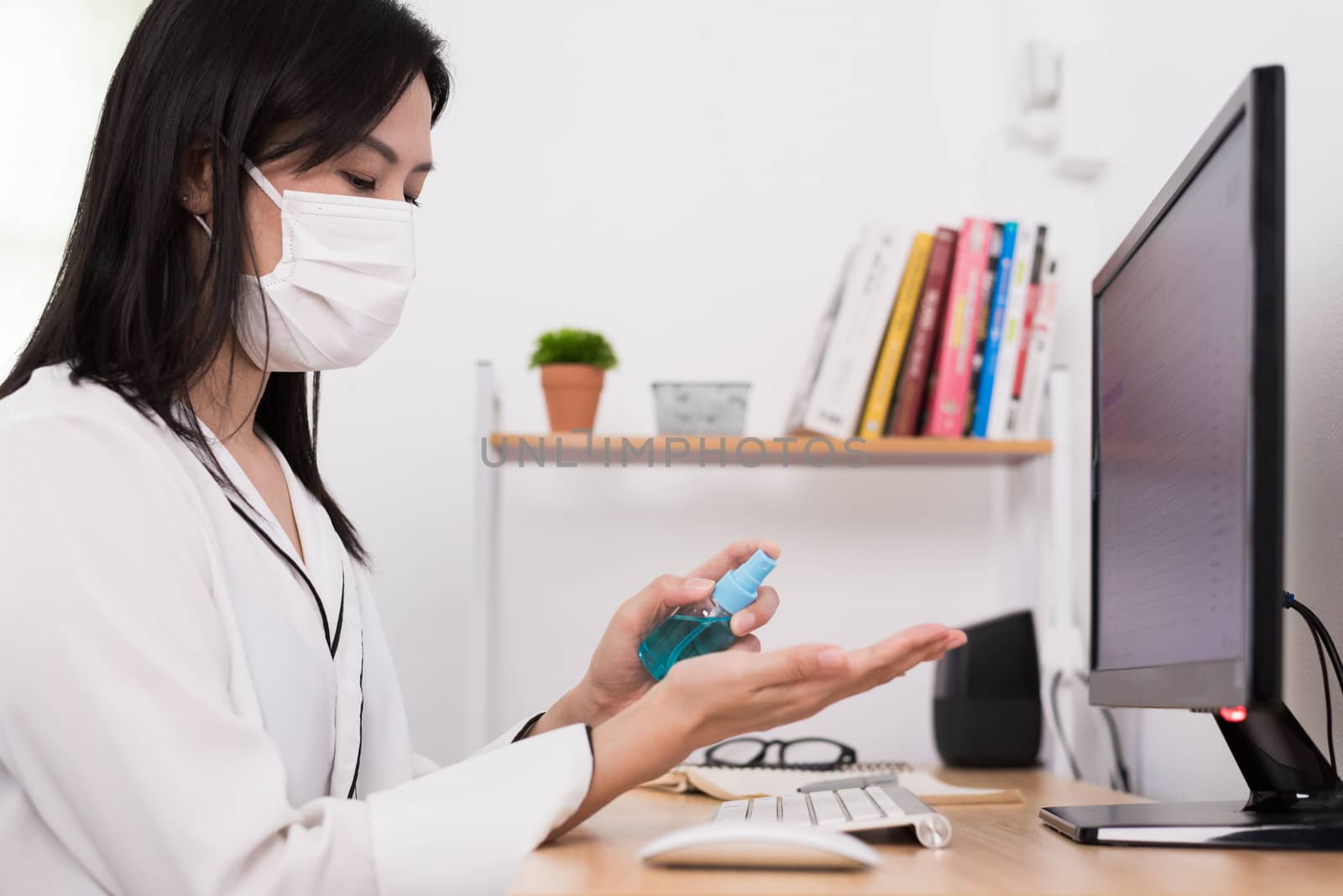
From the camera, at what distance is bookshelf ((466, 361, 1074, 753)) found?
1538mm

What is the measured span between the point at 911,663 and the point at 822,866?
132mm

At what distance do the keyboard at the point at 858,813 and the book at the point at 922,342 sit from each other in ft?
2.64

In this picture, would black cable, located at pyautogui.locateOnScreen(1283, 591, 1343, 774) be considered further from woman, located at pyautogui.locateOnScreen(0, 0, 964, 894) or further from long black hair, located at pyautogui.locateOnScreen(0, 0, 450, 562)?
long black hair, located at pyautogui.locateOnScreen(0, 0, 450, 562)

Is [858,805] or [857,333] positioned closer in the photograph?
[858,805]

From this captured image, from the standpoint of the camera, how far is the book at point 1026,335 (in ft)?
5.24

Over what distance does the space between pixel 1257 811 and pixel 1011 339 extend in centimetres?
87

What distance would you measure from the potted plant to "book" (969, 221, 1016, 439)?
0.53 metres

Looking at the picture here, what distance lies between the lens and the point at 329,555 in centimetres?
106

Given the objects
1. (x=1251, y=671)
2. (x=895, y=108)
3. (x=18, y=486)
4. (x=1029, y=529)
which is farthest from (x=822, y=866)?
(x=895, y=108)

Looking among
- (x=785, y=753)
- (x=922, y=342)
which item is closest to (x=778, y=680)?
(x=922, y=342)

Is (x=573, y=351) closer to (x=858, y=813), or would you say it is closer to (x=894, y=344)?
(x=894, y=344)

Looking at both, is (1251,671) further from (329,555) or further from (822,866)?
(329,555)

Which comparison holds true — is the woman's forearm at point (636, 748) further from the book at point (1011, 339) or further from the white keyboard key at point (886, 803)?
the book at point (1011, 339)

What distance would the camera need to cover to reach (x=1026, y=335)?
63.0 inches
